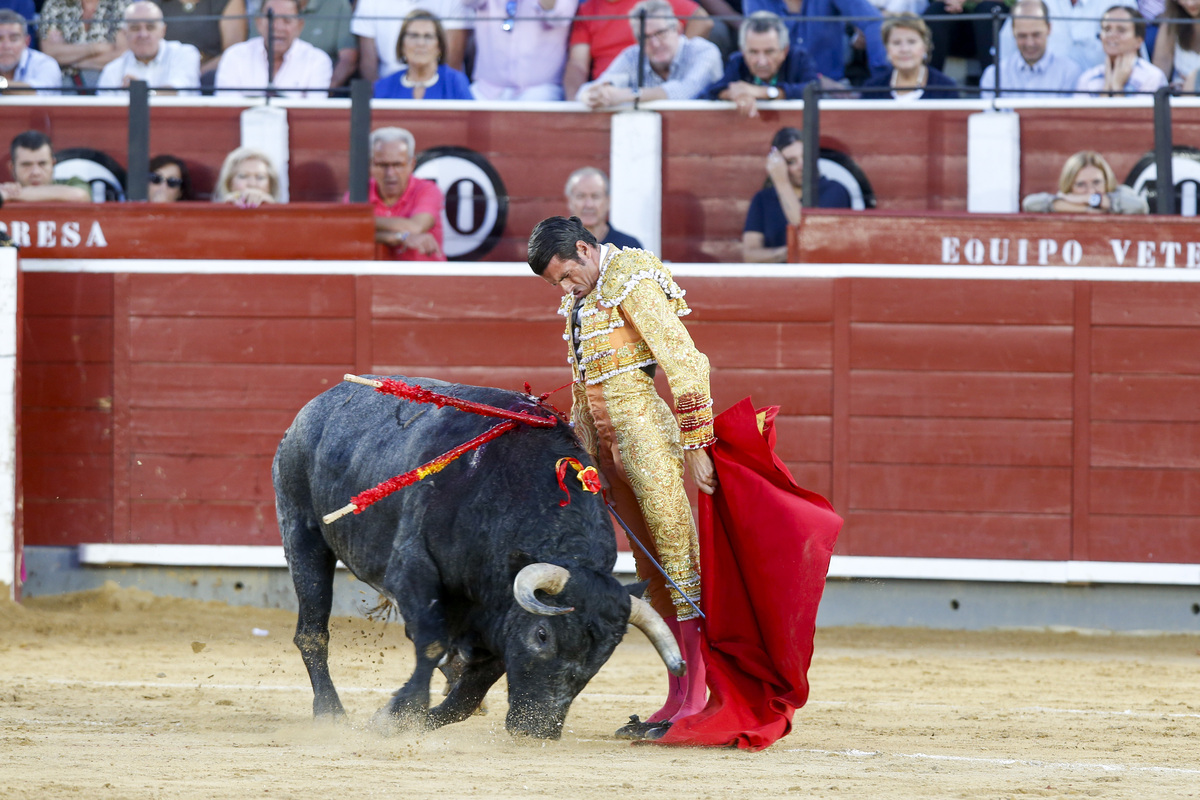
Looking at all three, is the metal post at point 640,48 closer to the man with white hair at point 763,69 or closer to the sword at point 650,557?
the man with white hair at point 763,69

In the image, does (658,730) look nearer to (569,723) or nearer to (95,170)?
(569,723)

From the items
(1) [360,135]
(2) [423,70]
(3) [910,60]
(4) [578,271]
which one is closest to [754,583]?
(4) [578,271]

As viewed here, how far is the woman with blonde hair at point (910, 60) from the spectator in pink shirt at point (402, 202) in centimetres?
220

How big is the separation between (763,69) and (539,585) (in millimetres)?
4583

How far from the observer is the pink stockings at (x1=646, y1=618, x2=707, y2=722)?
13.5 feet

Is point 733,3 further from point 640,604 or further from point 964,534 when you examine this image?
point 640,604

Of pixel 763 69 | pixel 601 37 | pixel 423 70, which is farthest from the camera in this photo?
pixel 601 37

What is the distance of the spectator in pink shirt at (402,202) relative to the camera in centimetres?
723

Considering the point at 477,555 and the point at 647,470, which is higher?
the point at 647,470

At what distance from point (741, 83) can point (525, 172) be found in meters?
1.21

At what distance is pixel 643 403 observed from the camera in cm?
404

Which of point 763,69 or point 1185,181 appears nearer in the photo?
point 1185,181

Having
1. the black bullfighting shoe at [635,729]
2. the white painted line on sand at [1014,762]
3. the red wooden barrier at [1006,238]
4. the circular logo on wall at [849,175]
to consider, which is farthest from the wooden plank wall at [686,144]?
the white painted line on sand at [1014,762]

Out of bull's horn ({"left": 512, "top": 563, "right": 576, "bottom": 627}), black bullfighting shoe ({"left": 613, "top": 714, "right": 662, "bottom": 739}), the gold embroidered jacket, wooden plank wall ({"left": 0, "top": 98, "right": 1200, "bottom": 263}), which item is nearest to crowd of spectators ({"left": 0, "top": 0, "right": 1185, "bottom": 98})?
wooden plank wall ({"left": 0, "top": 98, "right": 1200, "bottom": 263})
